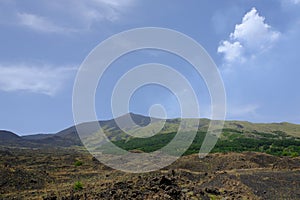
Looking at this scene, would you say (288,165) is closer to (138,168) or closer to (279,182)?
(279,182)

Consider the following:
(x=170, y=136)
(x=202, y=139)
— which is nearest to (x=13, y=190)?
(x=202, y=139)

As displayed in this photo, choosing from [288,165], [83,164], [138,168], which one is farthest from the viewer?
[83,164]

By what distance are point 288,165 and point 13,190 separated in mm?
28582

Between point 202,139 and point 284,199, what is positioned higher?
point 202,139

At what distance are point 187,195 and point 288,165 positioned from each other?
19105mm

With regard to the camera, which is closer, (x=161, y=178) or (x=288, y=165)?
(x=161, y=178)

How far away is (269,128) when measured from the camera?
18062cm

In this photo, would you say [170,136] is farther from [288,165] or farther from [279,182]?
[279,182]

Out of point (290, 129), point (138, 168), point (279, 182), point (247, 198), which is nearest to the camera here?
point (247, 198)

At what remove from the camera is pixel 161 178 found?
25.0 m

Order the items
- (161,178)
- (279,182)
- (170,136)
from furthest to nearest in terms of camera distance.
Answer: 1. (170,136)
2. (279,182)
3. (161,178)

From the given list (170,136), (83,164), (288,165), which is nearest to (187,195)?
(288,165)

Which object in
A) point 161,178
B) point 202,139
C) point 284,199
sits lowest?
point 284,199

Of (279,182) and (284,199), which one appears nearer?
(284,199)
